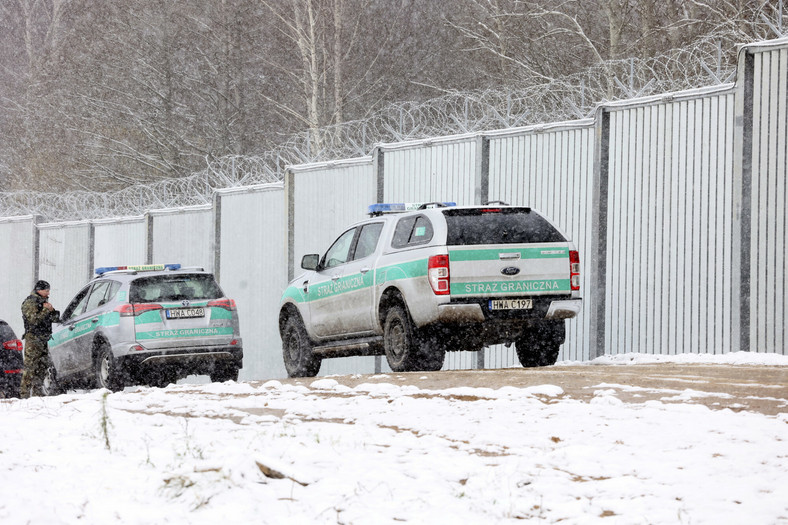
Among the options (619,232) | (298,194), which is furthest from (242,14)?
(619,232)

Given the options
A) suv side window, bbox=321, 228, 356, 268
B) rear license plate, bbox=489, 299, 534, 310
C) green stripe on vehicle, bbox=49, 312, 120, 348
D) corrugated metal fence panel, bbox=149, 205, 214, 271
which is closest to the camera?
rear license plate, bbox=489, 299, 534, 310

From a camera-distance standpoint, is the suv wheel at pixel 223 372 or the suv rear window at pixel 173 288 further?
the suv wheel at pixel 223 372

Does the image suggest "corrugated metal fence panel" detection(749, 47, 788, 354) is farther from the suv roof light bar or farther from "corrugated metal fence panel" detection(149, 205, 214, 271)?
"corrugated metal fence panel" detection(149, 205, 214, 271)

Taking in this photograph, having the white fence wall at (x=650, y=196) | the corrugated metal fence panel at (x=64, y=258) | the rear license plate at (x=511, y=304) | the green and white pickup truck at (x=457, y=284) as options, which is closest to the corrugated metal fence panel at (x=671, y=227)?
the white fence wall at (x=650, y=196)

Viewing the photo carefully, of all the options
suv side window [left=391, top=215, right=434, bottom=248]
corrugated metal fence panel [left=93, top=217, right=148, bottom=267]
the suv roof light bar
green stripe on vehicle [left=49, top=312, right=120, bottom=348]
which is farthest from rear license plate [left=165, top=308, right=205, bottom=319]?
corrugated metal fence panel [left=93, top=217, right=148, bottom=267]

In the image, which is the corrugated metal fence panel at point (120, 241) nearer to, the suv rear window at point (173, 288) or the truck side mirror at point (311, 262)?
the suv rear window at point (173, 288)

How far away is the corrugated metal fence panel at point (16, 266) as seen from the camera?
2817 centimetres

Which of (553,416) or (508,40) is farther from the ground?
(508,40)

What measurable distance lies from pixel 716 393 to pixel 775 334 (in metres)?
4.57

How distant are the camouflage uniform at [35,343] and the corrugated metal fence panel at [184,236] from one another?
5596mm

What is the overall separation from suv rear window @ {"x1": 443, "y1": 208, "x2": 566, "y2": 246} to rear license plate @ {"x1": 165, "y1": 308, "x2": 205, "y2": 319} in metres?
Result: 4.80

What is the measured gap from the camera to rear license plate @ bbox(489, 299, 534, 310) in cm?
1136

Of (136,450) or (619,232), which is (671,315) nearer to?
(619,232)

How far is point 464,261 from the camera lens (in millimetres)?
11227
